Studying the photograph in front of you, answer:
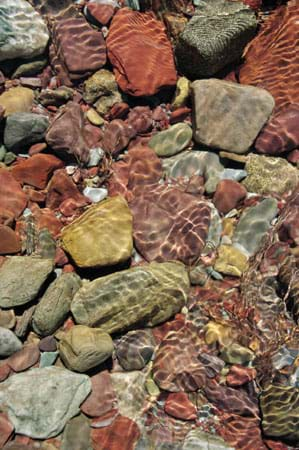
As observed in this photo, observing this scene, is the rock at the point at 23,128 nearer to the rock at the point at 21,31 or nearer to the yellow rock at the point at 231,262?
the rock at the point at 21,31

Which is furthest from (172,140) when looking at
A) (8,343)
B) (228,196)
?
(8,343)

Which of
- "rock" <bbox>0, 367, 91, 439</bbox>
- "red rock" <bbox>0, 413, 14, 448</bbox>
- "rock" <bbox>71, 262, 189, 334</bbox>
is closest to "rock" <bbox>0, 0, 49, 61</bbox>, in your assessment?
"rock" <bbox>71, 262, 189, 334</bbox>

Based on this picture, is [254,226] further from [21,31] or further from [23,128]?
[21,31]

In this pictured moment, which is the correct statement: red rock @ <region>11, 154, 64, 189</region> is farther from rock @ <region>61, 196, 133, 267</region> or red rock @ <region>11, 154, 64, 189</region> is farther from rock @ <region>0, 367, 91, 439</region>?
rock @ <region>0, 367, 91, 439</region>

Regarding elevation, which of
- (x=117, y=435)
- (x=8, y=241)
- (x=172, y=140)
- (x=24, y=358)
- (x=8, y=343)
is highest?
(x=172, y=140)

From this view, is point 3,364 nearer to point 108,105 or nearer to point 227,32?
point 108,105
